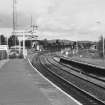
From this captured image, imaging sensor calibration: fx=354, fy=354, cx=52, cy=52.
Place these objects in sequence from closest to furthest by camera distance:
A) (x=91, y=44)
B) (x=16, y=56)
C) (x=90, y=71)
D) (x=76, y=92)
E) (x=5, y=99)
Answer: (x=5, y=99)
(x=76, y=92)
(x=90, y=71)
(x=16, y=56)
(x=91, y=44)

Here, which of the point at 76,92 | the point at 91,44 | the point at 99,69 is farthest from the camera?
the point at 91,44

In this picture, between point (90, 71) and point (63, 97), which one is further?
point (90, 71)

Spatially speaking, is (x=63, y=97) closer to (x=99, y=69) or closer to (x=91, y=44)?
(x=99, y=69)

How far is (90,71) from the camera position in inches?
1517

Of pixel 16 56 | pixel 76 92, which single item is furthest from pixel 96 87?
pixel 16 56

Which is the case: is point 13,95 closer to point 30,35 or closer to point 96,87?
point 96,87

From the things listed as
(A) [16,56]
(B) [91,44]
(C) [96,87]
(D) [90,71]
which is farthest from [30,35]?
(B) [91,44]

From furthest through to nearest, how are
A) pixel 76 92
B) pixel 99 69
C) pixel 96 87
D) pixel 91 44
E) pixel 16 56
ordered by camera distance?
pixel 91 44 < pixel 16 56 < pixel 99 69 < pixel 96 87 < pixel 76 92

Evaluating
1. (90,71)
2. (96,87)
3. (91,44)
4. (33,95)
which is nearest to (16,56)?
(90,71)

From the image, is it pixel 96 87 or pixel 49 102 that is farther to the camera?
pixel 96 87

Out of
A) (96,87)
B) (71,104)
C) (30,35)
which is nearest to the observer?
(71,104)

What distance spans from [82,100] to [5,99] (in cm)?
365

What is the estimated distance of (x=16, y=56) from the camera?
3204 inches

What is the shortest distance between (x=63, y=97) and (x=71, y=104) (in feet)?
8.07
